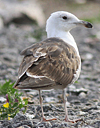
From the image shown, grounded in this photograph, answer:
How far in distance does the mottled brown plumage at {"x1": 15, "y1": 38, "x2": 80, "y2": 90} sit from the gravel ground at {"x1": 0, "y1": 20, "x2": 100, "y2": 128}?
56 cm

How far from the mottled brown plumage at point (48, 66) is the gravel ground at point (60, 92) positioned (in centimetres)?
56

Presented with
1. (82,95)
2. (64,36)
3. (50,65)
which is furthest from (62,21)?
(82,95)

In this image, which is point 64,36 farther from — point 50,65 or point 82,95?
point 82,95

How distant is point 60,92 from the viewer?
6910 millimetres

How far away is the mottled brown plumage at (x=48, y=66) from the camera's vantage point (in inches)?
179

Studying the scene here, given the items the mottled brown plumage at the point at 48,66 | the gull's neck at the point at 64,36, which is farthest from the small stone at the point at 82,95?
the mottled brown plumage at the point at 48,66

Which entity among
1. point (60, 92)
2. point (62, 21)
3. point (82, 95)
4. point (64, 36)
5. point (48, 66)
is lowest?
point (82, 95)

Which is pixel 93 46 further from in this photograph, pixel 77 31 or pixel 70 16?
pixel 70 16

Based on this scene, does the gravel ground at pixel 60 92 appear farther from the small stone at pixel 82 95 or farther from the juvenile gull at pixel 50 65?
the juvenile gull at pixel 50 65

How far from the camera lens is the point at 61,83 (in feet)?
16.1

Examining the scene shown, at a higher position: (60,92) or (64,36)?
(64,36)

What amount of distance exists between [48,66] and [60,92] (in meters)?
2.22

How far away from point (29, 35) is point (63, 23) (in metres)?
7.67

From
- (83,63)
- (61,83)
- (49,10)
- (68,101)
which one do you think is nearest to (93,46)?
(83,63)
